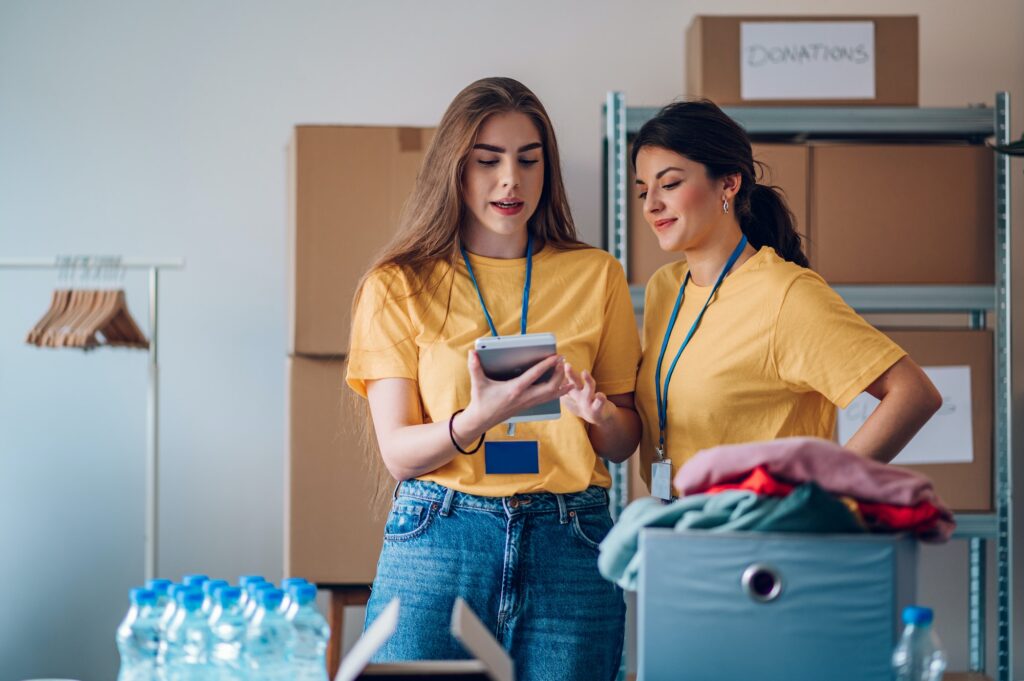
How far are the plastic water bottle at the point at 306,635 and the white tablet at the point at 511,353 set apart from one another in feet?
1.27

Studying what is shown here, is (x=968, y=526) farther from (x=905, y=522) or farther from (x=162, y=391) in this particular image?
(x=162, y=391)

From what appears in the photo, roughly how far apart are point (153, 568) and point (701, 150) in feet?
5.59

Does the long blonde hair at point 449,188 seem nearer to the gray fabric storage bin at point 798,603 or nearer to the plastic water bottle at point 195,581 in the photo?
the plastic water bottle at point 195,581

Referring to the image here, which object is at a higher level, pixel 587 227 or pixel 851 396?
pixel 587 227

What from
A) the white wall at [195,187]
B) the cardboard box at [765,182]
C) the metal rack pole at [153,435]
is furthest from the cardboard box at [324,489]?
the cardboard box at [765,182]

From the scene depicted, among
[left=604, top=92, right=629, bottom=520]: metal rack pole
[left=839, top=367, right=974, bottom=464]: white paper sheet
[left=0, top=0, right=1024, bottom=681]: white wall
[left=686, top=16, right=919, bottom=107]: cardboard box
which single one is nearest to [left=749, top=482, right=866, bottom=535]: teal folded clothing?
[left=604, top=92, right=629, bottom=520]: metal rack pole

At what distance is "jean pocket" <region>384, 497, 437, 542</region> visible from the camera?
4.62 ft

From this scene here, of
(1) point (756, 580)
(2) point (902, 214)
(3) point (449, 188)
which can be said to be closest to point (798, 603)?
(1) point (756, 580)

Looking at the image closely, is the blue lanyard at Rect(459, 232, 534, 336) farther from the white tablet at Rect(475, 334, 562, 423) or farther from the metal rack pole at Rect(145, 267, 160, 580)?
the metal rack pole at Rect(145, 267, 160, 580)

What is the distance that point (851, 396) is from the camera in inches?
54.6

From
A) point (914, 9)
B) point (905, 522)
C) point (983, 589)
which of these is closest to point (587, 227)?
point (914, 9)

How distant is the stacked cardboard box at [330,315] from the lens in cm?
237

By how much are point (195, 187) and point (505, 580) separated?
1916 millimetres

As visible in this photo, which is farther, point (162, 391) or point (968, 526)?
point (162, 391)
